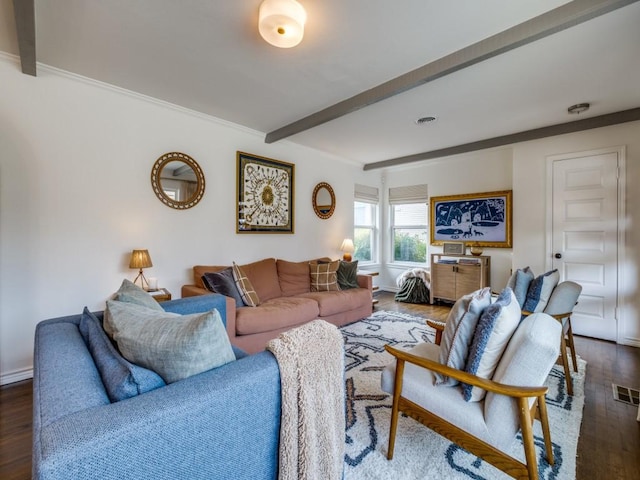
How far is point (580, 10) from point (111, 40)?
9.87 feet

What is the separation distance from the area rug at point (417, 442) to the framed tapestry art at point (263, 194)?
2144 mm

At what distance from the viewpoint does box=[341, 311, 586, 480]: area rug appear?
58.1 inches

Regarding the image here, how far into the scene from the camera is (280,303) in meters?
3.23

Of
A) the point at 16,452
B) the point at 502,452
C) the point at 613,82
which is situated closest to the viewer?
the point at 502,452

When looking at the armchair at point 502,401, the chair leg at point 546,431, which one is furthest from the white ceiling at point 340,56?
the chair leg at point 546,431

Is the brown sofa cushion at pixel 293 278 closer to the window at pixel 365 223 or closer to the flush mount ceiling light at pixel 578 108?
the window at pixel 365 223

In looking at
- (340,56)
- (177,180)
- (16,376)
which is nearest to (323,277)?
(177,180)

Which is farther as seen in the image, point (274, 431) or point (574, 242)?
point (574, 242)

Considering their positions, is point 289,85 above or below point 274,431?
above

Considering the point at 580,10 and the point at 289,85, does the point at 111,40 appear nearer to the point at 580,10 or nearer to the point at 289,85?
the point at 289,85

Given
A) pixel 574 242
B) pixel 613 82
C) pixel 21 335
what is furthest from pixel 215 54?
pixel 574 242

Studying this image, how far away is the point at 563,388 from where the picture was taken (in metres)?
2.26

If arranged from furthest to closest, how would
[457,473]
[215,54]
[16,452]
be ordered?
[215,54] → [16,452] → [457,473]

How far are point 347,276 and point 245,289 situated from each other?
5.15ft
